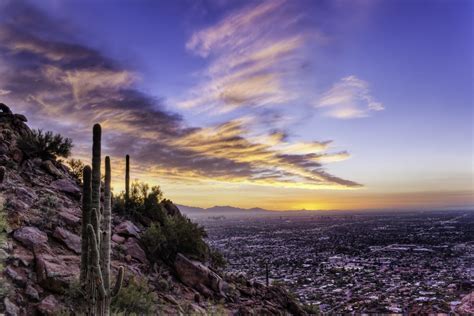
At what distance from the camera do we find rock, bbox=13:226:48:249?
1213 centimetres

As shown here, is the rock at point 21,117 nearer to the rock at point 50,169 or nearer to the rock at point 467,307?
the rock at point 50,169

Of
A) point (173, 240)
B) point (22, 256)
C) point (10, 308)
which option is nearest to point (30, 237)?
point (22, 256)

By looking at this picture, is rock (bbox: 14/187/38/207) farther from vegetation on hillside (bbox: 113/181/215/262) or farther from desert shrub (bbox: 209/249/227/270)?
desert shrub (bbox: 209/249/227/270)

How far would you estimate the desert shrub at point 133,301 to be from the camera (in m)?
11.2

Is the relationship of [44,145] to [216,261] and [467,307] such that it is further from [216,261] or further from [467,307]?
[467,307]

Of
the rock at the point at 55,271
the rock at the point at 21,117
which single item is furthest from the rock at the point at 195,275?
the rock at the point at 21,117

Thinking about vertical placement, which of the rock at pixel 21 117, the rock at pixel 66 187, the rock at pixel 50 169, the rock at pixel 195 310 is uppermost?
the rock at pixel 21 117

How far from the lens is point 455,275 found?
32875 millimetres

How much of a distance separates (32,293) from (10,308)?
98 cm

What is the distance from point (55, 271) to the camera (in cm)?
1127

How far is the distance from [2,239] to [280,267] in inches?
1134

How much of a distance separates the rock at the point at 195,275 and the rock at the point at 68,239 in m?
4.16

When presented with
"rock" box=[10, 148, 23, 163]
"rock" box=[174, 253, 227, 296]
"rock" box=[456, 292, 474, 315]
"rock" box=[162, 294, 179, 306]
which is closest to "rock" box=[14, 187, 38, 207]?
"rock" box=[10, 148, 23, 163]

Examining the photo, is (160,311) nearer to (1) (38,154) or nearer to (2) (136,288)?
(2) (136,288)
